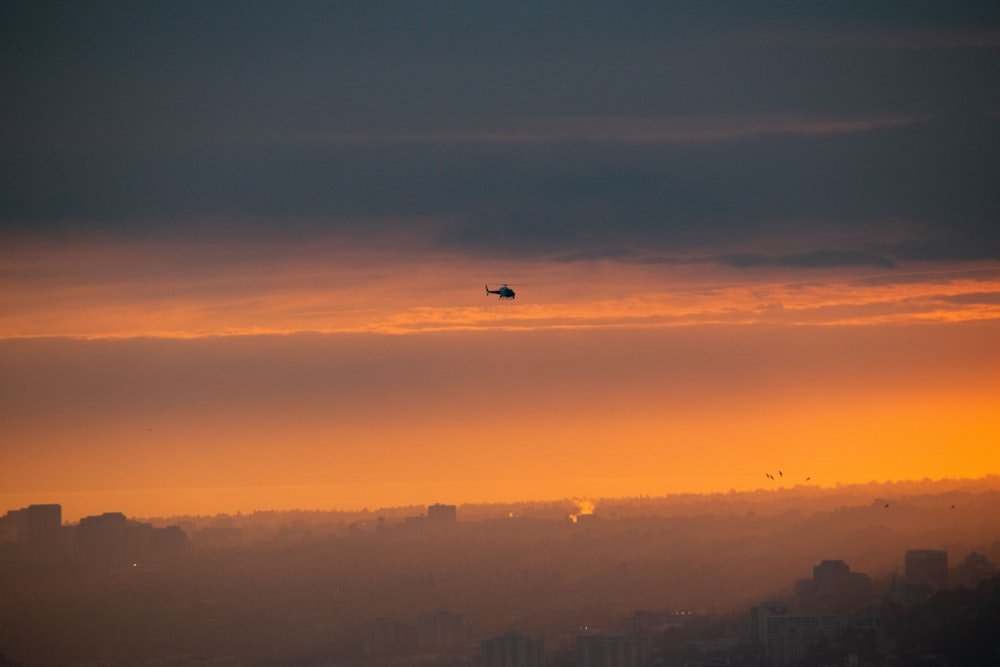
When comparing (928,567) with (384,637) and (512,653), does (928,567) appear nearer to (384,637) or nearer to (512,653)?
(512,653)

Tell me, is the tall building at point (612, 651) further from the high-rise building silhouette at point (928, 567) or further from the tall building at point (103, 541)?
the tall building at point (103, 541)

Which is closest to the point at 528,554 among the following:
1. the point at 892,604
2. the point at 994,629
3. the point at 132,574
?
the point at 132,574

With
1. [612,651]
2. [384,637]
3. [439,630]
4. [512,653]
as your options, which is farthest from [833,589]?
[384,637]

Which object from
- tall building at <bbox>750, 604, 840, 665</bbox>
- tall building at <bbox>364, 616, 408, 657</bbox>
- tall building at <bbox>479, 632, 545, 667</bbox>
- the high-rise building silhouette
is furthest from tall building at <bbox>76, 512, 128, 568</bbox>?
the high-rise building silhouette

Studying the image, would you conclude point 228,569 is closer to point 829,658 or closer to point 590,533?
point 590,533

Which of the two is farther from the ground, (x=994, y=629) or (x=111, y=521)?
(x=111, y=521)

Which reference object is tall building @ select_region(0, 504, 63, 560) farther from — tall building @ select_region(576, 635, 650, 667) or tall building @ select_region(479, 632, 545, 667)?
tall building @ select_region(576, 635, 650, 667)
